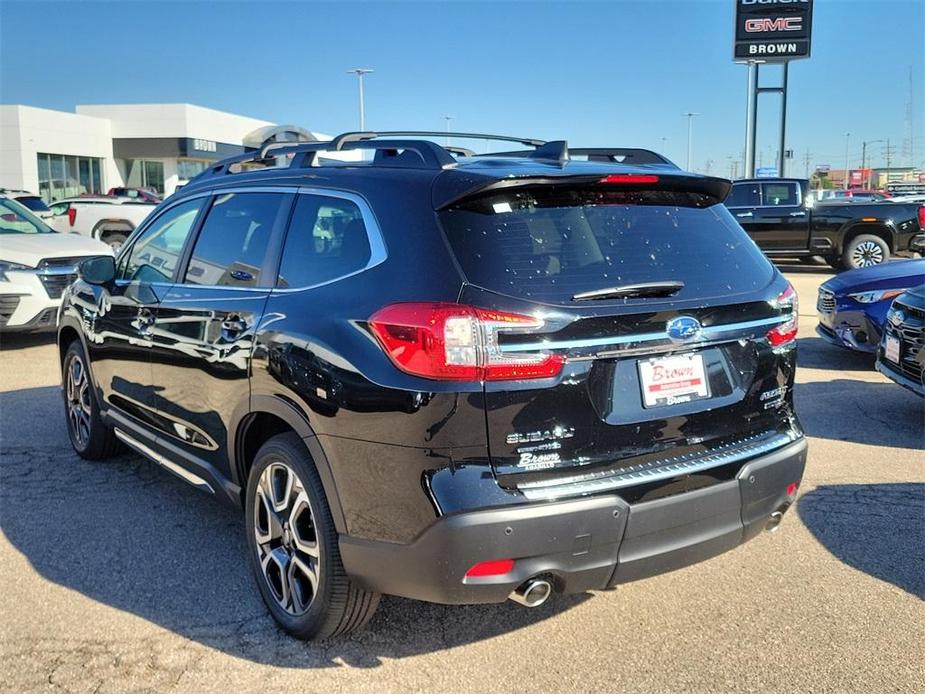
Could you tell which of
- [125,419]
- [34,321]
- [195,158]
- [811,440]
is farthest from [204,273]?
[195,158]

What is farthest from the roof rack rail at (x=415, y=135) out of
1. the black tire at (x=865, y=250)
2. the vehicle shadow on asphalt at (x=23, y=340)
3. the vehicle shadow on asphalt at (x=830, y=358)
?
the black tire at (x=865, y=250)

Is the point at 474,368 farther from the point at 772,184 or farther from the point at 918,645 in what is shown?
the point at 772,184

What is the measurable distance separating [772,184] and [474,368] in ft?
52.9

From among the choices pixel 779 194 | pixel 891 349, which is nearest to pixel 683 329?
pixel 891 349

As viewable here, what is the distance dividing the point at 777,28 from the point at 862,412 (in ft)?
90.4

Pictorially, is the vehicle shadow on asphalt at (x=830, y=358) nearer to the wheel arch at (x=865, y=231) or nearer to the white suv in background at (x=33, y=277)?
the white suv in background at (x=33, y=277)

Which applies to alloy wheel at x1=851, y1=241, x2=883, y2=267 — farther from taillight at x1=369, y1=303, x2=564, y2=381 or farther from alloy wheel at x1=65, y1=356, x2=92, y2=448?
taillight at x1=369, y1=303, x2=564, y2=381

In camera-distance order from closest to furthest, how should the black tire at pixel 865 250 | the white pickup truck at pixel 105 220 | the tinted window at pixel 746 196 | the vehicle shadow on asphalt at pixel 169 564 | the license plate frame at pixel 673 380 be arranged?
the license plate frame at pixel 673 380
the vehicle shadow on asphalt at pixel 169 564
the black tire at pixel 865 250
the tinted window at pixel 746 196
the white pickup truck at pixel 105 220

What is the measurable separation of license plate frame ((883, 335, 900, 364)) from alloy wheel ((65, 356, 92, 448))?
533cm

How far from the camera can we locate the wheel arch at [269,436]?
289cm

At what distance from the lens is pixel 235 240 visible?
3768 millimetres

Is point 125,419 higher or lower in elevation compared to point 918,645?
higher

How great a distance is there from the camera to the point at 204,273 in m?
3.87

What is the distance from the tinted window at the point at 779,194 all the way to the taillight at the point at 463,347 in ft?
51.9
